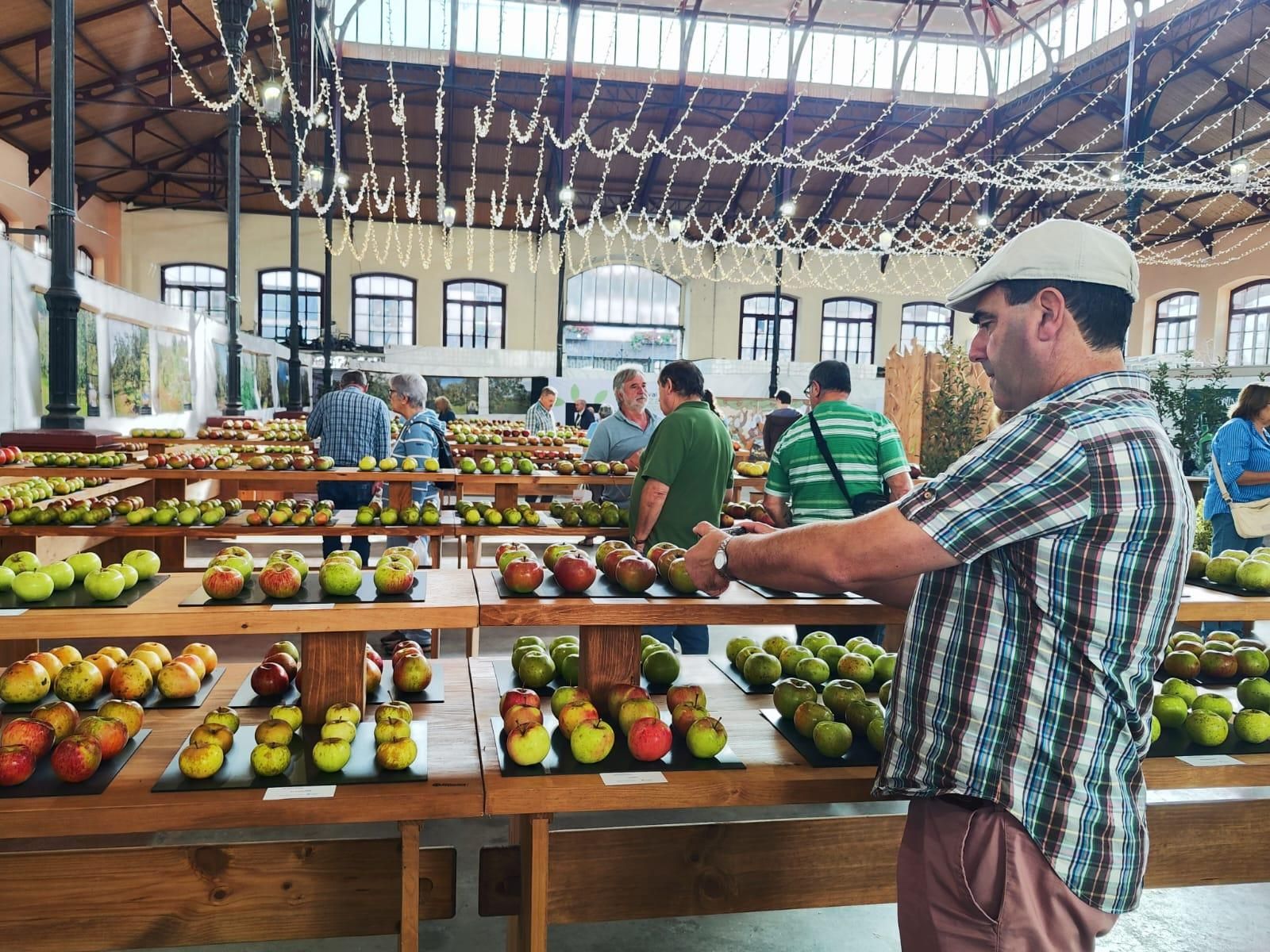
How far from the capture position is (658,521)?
4.20m

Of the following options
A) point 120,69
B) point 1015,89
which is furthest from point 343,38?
point 1015,89

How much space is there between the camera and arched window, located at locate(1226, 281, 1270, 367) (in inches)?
762

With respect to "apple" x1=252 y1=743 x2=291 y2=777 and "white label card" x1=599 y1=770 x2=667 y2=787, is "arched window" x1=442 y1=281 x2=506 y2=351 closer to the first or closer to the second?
"apple" x1=252 y1=743 x2=291 y2=777

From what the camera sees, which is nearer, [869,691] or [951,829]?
[951,829]

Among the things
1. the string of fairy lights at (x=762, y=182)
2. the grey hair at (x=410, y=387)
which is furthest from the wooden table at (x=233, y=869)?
the string of fairy lights at (x=762, y=182)

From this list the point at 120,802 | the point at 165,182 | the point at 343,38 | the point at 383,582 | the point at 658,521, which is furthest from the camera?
the point at 165,182

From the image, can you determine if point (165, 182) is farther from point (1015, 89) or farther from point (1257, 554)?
point (1257, 554)

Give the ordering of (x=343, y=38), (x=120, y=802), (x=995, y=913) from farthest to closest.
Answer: (x=343, y=38)
(x=120, y=802)
(x=995, y=913)

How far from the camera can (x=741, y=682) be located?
287 cm

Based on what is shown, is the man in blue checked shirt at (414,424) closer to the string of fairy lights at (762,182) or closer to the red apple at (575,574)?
the red apple at (575,574)

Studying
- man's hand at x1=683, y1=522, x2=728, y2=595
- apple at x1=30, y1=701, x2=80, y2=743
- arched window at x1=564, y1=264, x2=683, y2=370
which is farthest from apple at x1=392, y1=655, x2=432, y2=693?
arched window at x1=564, y1=264, x2=683, y2=370

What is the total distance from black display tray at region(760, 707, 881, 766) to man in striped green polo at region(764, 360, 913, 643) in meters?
1.69

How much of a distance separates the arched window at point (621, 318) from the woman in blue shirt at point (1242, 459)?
714 inches

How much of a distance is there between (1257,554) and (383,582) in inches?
103
